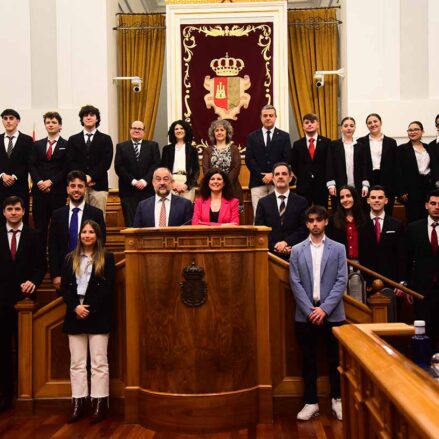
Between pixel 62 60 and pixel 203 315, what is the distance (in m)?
5.50

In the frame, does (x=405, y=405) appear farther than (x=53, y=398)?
No

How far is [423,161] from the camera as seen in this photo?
6.18 m

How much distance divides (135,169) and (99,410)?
88.6 inches

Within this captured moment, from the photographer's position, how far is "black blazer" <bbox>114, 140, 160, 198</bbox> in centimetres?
606

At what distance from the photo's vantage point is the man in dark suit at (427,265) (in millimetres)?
4953

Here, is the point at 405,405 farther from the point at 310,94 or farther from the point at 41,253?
the point at 310,94

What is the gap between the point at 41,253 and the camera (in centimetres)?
516

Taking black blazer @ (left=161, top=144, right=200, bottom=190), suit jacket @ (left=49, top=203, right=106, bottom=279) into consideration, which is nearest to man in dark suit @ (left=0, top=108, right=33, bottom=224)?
suit jacket @ (left=49, top=203, right=106, bottom=279)

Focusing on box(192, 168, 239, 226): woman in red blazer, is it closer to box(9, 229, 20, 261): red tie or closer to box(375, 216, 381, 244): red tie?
box(375, 216, 381, 244): red tie

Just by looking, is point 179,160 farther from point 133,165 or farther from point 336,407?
point 336,407

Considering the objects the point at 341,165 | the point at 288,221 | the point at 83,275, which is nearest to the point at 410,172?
the point at 341,165

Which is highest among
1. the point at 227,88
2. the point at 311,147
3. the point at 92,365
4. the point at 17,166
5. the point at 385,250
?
the point at 227,88

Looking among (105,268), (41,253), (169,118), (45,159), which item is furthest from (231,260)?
(169,118)

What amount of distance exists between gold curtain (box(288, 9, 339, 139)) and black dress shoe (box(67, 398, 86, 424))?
229 inches
